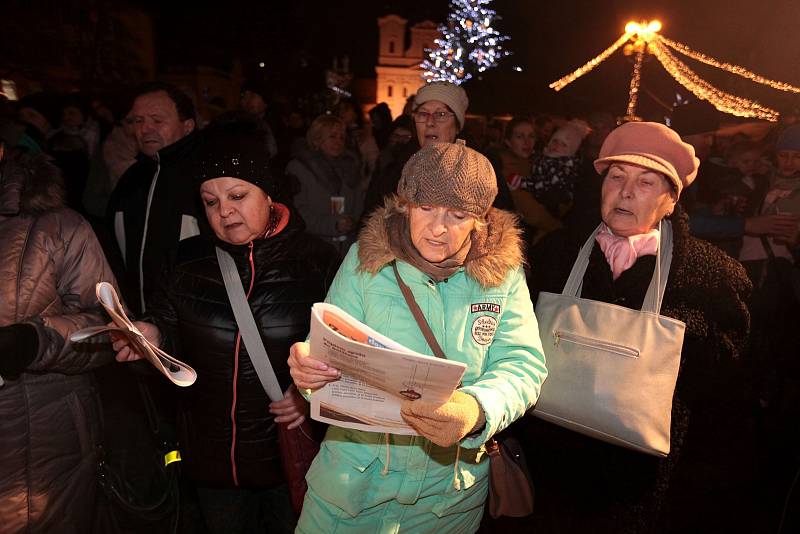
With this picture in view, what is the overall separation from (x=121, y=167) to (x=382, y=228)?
419cm

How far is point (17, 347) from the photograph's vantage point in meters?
2.04

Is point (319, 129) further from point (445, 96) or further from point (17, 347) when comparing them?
point (17, 347)

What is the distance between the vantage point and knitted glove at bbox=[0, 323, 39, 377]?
2014mm

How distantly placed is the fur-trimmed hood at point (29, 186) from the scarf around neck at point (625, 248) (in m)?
2.61

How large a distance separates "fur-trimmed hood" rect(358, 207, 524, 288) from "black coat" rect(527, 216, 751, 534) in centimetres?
66

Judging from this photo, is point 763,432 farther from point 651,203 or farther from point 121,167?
point 121,167

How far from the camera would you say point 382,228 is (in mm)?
1993

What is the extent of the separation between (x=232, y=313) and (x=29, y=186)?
1.08 meters

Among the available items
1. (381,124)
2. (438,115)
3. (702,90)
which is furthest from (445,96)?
(702,90)

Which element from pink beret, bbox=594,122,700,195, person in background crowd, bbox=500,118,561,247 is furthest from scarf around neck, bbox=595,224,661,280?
person in background crowd, bbox=500,118,561,247

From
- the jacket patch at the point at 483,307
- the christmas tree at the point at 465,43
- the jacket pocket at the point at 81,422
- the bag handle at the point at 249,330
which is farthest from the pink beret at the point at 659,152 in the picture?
the christmas tree at the point at 465,43

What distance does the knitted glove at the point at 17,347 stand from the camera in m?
2.01

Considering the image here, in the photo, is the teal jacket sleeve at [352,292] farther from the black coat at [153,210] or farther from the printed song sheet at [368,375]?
the black coat at [153,210]

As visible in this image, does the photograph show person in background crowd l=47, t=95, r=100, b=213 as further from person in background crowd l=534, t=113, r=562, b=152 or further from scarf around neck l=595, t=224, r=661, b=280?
person in background crowd l=534, t=113, r=562, b=152
